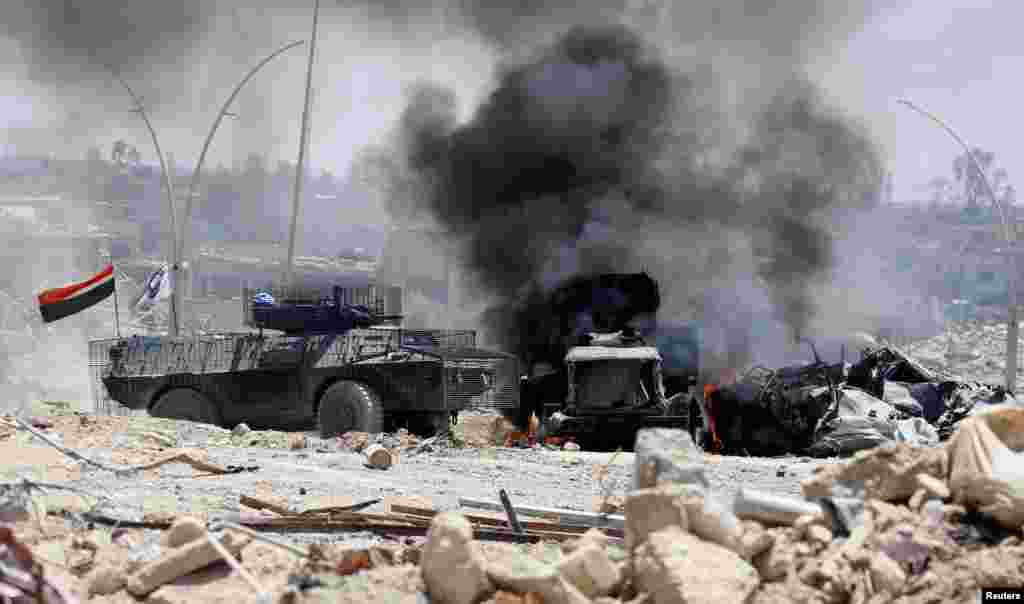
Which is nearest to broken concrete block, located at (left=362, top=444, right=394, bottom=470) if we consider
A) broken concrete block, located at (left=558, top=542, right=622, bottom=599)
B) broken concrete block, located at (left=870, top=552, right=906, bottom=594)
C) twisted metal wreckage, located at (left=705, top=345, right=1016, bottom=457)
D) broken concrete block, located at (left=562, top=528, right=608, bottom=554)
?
twisted metal wreckage, located at (left=705, top=345, right=1016, bottom=457)

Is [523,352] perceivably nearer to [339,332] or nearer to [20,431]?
[339,332]

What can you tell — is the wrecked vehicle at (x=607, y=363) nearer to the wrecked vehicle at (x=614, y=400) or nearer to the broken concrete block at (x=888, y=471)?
the wrecked vehicle at (x=614, y=400)

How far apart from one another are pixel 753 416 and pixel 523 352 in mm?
7484

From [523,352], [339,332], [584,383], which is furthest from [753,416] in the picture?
[523,352]

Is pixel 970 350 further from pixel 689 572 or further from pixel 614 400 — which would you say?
pixel 689 572

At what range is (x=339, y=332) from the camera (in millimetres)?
18359

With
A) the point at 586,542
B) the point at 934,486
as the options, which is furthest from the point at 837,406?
the point at 586,542

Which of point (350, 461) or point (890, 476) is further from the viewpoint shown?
point (350, 461)

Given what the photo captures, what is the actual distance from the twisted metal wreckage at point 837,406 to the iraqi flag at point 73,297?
9.74 meters

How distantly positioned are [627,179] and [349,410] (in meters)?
12.0

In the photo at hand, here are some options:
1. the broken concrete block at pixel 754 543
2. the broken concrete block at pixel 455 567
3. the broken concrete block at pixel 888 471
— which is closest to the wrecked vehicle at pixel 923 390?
the broken concrete block at pixel 888 471

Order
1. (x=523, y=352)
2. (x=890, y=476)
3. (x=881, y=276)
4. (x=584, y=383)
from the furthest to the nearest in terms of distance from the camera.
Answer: (x=881, y=276)
(x=523, y=352)
(x=584, y=383)
(x=890, y=476)

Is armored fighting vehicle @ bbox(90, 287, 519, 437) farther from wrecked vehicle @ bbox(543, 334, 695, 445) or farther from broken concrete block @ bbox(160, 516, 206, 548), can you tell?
broken concrete block @ bbox(160, 516, 206, 548)

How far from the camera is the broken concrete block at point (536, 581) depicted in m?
5.64
